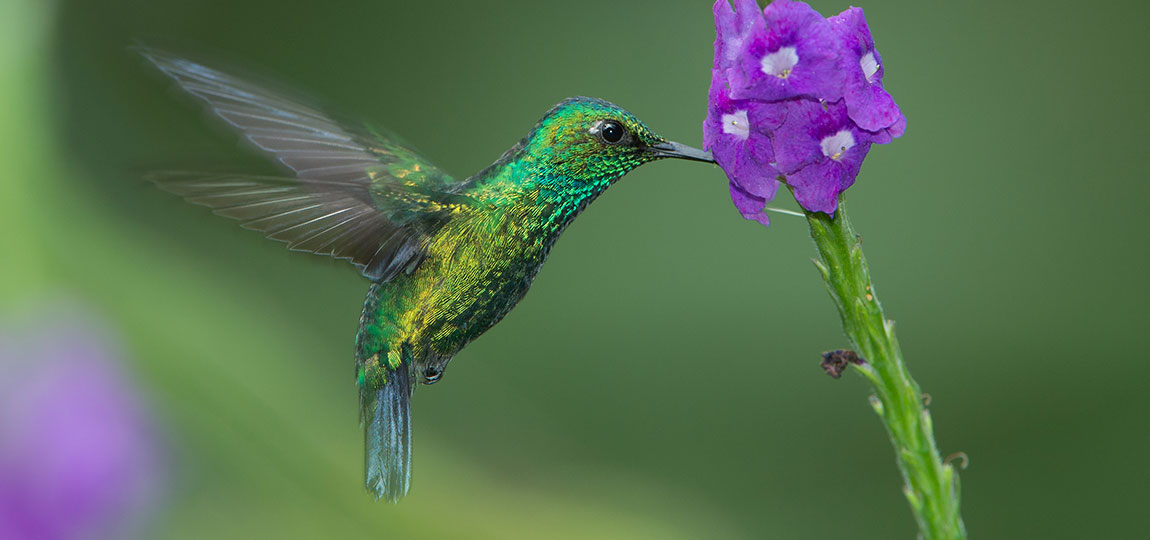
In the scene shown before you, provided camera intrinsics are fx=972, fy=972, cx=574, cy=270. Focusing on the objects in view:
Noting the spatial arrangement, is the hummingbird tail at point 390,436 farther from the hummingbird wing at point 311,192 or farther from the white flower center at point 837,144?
the white flower center at point 837,144

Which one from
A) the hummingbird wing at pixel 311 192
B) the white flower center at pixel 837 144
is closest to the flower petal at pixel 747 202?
the white flower center at pixel 837 144

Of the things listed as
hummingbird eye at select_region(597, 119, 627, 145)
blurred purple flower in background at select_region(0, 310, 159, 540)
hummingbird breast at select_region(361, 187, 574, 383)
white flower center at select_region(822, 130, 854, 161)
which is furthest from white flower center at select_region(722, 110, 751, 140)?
blurred purple flower in background at select_region(0, 310, 159, 540)

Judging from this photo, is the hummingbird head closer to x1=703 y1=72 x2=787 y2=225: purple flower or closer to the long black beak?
the long black beak

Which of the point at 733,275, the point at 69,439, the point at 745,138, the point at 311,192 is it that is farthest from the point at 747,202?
the point at 733,275

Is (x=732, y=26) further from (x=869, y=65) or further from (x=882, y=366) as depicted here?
(x=882, y=366)

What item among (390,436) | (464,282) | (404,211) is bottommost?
(390,436)

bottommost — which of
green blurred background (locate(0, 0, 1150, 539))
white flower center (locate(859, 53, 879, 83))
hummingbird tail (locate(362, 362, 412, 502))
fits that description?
hummingbird tail (locate(362, 362, 412, 502))

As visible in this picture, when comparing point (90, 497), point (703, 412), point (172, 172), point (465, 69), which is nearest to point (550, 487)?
point (703, 412)

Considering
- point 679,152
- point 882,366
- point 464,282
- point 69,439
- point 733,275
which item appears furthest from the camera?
point 733,275
